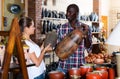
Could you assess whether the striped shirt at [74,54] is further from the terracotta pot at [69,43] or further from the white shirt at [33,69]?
the terracotta pot at [69,43]

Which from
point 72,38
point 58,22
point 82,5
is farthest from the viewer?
point 82,5

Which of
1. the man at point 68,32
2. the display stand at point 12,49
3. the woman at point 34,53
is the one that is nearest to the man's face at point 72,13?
the man at point 68,32

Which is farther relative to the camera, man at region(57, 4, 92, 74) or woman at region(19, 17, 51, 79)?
man at region(57, 4, 92, 74)

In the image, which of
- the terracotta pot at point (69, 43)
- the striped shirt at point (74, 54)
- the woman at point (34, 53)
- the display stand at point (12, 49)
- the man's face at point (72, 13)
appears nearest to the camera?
the display stand at point (12, 49)

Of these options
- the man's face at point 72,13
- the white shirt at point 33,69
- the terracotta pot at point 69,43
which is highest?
the man's face at point 72,13

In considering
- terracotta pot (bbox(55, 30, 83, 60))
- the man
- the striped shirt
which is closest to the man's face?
the man

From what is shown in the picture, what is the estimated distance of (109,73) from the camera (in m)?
2.52

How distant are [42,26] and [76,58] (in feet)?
11.5

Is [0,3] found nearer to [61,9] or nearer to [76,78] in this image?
[61,9]

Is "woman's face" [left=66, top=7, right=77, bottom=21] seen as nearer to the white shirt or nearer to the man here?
the man

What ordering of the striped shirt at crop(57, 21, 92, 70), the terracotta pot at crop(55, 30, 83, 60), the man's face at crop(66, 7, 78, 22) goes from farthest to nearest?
the striped shirt at crop(57, 21, 92, 70), the man's face at crop(66, 7, 78, 22), the terracotta pot at crop(55, 30, 83, 60)

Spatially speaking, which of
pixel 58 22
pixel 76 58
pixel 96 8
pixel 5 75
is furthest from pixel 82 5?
pixel 5 75

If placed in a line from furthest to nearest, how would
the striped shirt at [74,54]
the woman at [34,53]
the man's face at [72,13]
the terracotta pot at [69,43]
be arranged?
the striped shirt at [74,54], the man's face at [72,13], the woman at [34,53], the terracotta pot at [69,43]

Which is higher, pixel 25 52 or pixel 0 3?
pixel 0 3
